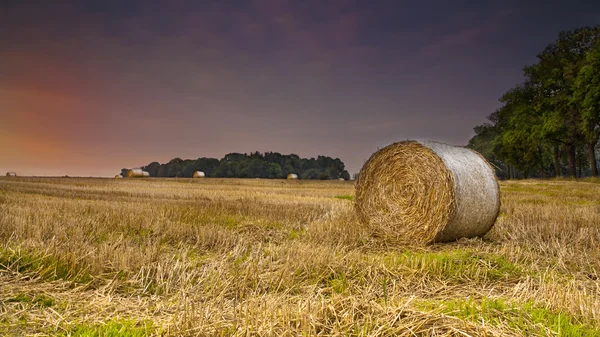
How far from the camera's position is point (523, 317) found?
3.24m

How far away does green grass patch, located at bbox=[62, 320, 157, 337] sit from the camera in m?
2.86

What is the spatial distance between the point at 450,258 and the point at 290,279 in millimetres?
2477

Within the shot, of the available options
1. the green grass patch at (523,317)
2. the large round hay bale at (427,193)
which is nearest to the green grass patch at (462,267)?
the green grass patch at (523,317)

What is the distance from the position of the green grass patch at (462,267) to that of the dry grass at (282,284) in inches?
0.7

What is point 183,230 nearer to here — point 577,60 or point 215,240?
point 215,240

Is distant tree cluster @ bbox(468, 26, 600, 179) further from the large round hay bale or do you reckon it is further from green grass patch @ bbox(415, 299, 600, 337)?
green grass patch @ bbox(415, 299, 600, 337)

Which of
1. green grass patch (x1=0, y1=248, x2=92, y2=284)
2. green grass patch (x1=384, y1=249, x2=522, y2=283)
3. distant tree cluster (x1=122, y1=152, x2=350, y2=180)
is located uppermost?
distant tree cluster (x1=122, y1=152, x2=350, y2=180)

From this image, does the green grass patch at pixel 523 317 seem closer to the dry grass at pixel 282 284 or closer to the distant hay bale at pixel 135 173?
the dry grass at pixel 282 284

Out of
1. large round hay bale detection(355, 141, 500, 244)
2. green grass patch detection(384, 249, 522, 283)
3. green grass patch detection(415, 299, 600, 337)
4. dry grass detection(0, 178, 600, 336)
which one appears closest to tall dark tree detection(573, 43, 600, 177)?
dry grass detection(0, 178, 600, 336)

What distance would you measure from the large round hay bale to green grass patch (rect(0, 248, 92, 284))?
577cm

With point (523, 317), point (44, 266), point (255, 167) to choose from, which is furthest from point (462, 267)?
point (255, 167)

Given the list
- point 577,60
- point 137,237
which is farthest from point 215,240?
point 577,60

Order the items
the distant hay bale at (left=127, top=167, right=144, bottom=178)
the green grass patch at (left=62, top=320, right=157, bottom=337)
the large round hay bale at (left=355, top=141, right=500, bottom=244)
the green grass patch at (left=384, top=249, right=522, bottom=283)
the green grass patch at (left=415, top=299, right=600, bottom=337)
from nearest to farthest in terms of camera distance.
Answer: the green grass patch at (left=62, top=320, right=157, bottom=337) → the green grass patch at (left=415, top=299, right=600, bottom=337) → the green grass patch at (left=384, top=249, right=522, bottom=283) → the large round hay bale at (left=355, top=141, right=500, bottom=244) → the distant hay bale at (left=127, top=167, right=144, bottom=178)

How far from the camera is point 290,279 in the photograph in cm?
451
